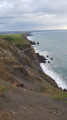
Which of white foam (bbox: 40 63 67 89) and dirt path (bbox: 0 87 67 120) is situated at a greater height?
dirt path (bbox: 0 87 67 120)

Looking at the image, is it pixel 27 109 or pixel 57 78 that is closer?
pixel 27 109

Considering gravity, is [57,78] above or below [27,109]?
below

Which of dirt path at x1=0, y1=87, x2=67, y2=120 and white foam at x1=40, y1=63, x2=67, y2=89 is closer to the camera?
dirt path at x1=0, y1=87, x2=67, y2=120

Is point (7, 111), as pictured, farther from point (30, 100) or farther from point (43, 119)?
point (30, 100)

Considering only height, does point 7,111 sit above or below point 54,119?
above

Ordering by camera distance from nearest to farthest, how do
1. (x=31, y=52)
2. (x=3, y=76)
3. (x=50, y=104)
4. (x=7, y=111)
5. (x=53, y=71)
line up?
(x=7, y=111), (x=50, y=104), (x=3, y=76), (x=53, y=71), (x=31, y=52)

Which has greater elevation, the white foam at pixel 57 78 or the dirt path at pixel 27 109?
the dirt path at pixel 27 109

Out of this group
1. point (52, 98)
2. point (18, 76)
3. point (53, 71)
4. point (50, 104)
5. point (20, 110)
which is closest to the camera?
point (20, 110)

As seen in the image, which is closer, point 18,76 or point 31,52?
point 18,76

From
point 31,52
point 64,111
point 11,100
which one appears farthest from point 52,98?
point 31,52

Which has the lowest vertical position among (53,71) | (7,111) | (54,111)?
(53,71)

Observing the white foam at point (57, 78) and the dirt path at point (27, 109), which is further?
the white foam at point (57, 78)
